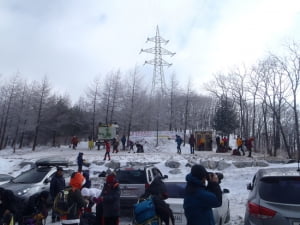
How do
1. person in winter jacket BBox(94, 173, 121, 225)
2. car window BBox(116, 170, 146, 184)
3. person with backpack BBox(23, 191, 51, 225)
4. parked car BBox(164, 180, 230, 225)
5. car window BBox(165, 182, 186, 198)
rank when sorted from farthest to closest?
car window BBox(116, 170, 146, 184), car window BBox(165, 182, 186, 198), person with backpack BBox(23, 191, 51, 225), parked car BBox(164, 180, 230, 225), person in winter jacket BBox(94, 173, 121, 225)

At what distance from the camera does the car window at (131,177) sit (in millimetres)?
11789

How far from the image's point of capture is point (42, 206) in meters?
9.25

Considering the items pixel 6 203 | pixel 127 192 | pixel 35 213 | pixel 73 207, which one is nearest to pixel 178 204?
pixel 73 207

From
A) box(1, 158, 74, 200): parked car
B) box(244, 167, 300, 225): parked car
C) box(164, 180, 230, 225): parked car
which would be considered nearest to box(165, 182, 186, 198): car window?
box(164, 180, 230, 225): parked car

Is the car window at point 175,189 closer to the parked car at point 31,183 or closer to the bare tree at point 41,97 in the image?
the parked car at point 31,183

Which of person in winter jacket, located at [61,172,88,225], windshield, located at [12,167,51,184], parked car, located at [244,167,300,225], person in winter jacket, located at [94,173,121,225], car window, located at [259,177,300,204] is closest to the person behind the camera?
parked car, located at [244,167,300,225]

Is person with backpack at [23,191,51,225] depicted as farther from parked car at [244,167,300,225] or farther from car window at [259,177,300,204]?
car window at [259,177,300,204]

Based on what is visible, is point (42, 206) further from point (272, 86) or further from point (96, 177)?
point (272, 86)

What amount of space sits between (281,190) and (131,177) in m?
7.26

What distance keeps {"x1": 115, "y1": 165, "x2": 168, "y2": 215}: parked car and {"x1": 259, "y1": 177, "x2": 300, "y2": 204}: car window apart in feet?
20.7

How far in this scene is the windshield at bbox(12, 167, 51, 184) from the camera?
13.2 metres

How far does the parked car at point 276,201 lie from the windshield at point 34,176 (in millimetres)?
9734

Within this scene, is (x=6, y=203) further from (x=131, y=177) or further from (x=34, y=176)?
(x=34, y=176)

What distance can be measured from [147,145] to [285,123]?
4540 cm
